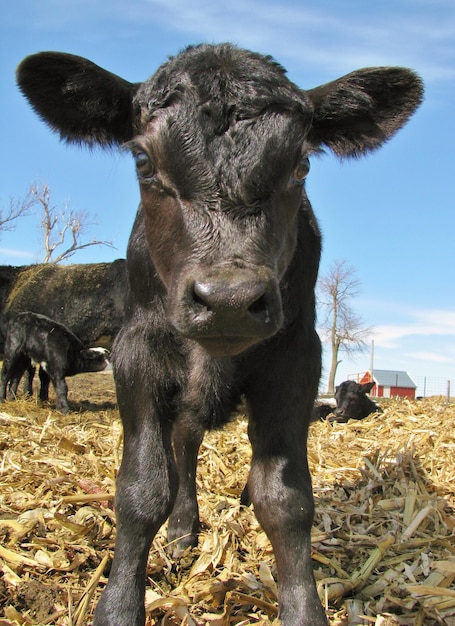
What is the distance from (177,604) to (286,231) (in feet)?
6.13

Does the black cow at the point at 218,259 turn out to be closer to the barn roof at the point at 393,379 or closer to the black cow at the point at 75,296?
Answer: the black cow at the point at 75,296

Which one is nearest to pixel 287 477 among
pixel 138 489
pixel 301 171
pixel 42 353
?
pixel 138 489

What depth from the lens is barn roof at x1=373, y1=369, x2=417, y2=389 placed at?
51.7m

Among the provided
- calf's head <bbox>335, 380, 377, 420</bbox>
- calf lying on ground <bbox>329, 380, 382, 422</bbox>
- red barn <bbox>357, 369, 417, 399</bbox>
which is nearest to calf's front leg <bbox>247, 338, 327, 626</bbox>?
calf lying on ground <bbox>329, 380, 382, 422</bbox>

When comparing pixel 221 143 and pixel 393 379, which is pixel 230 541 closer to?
pixel 221 143

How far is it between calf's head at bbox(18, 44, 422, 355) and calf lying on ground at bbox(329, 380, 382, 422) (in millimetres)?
8920

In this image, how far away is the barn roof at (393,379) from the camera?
51656 mm

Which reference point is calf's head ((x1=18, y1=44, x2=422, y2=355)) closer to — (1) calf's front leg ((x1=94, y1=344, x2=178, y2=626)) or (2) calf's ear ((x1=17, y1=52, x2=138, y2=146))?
(2) calf's ear ((x1=17, y1=52, x2=138, y2=146))

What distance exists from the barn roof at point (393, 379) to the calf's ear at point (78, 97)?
4962 centimetres

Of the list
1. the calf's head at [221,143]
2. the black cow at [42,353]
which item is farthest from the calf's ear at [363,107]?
the black cow at [42,353]

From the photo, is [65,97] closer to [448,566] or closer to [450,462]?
[448,566]

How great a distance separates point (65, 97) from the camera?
3338mm

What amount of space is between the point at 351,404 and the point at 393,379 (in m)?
42.5

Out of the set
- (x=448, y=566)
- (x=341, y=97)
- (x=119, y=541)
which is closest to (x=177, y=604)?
(x=119, y=541)
